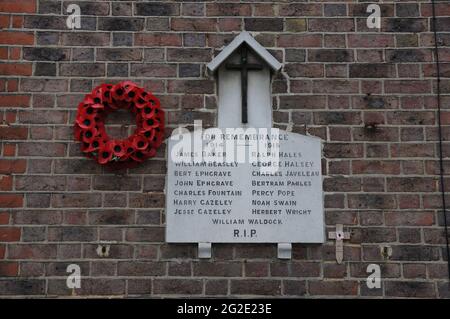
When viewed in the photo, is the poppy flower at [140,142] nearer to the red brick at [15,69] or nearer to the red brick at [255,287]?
the red brick at [15,69]

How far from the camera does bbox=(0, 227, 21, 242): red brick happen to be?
13.8 feet

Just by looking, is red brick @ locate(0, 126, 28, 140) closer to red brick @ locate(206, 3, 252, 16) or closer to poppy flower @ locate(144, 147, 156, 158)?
poppy flower @ locate(144, 147, 156, 158)

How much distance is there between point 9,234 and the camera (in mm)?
4199

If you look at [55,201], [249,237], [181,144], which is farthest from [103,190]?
[249,237]

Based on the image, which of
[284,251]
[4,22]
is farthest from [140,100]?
[284,251]

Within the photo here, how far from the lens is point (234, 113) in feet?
14.5

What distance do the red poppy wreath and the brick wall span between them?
9 cm

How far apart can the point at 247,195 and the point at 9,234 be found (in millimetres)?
1624

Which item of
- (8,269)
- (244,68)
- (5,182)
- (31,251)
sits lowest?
(8,269)

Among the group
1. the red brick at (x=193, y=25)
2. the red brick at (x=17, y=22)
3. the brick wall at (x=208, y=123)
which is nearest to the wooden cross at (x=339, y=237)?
the brick wall at (x=208, y=123)

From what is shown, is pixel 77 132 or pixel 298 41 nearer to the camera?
pixel 77 132

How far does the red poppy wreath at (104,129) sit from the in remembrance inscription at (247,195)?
177 mm

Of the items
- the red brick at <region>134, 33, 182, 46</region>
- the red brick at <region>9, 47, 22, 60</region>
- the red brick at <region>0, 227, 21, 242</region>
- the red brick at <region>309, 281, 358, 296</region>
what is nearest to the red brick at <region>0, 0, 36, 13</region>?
the red brick at <region>9, 47, 22, 60</region>

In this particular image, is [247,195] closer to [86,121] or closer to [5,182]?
[86,121]
